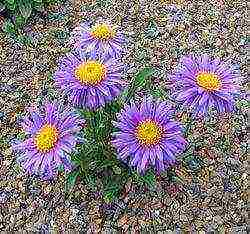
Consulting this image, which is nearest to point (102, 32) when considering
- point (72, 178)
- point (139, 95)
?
point (72, 178)

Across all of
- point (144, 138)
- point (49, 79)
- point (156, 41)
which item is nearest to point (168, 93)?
point (156, 41)

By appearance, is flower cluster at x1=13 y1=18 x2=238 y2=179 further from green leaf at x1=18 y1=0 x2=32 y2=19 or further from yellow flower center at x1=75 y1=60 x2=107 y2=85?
green leaf at x1=18 y1=0 x2=32 y2=19

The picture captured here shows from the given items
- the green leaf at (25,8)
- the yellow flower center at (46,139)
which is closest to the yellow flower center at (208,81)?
the yellow flower center at (46,139)

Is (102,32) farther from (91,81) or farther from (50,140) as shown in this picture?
(50,140)

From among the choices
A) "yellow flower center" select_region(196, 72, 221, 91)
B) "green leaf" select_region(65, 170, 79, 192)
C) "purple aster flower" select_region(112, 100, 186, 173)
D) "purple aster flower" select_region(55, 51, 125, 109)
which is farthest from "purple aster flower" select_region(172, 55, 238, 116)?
"green leaf" select_region(65, 170, 79, 192)

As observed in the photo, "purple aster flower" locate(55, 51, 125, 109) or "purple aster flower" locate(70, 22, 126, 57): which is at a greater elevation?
"purple aster flower" locate(70, 22, 126, 57)

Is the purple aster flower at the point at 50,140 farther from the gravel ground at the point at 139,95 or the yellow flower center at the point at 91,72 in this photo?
the gravel ground at the point at 139,95

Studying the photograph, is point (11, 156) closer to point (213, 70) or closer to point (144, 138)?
point (144, 138)
